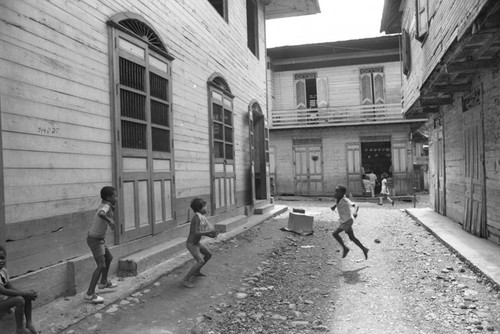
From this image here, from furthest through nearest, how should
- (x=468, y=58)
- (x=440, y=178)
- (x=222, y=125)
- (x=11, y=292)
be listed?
1. (x=440, y=178)
2. (x=222, y=125)
3. (x=468, y=58)
4. (x=11, y=292)

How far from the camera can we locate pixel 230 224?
30.2 feet

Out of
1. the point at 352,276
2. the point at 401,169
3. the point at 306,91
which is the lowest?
the point at 352,276

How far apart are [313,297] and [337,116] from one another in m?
17.8

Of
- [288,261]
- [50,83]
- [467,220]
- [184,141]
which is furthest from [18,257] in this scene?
[467,220]

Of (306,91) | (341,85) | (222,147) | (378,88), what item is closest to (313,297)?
(222,147)

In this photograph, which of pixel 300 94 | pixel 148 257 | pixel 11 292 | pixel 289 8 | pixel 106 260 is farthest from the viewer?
pixel 300 94

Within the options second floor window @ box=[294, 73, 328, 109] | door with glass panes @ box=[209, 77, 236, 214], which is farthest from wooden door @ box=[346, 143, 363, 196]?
door with glass panes @ box=[209, 77, 236, 214]

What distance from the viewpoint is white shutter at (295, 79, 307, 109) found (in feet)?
74.7

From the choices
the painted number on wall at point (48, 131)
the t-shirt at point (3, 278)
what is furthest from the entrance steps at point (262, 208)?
the t-shirt at point (3, 278)

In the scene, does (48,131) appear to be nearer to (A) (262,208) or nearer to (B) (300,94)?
(A) (262,208)

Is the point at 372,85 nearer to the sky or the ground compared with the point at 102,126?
nearer to the sky

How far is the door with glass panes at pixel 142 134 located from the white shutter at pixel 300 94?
1663cm

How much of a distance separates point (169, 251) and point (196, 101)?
3.31m

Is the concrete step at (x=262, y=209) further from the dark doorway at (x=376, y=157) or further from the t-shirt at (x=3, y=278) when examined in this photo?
the dark doorway at (x=376, y=157)
